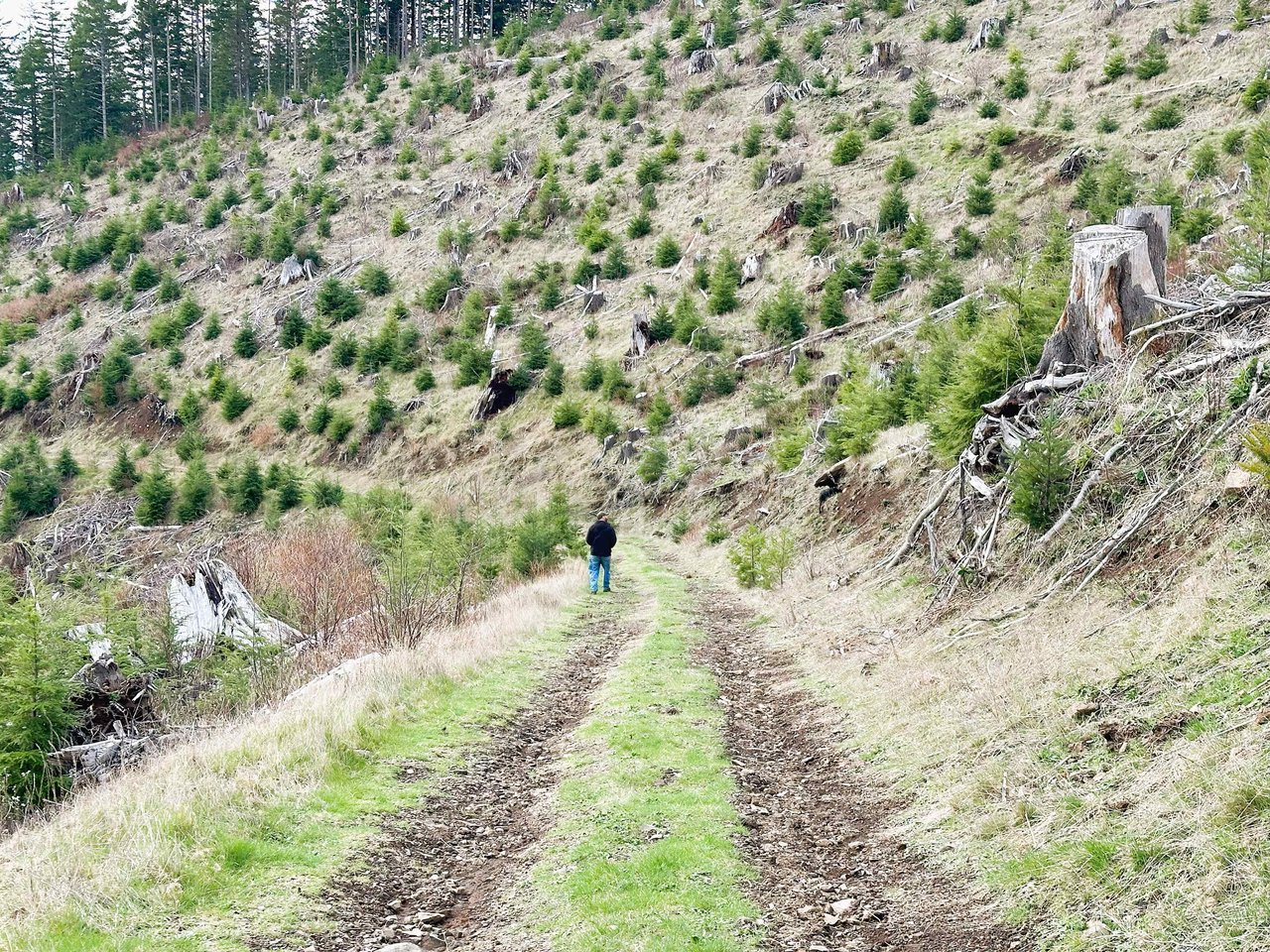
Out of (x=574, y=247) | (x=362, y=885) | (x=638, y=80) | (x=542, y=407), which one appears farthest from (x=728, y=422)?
(x=638, y=80)

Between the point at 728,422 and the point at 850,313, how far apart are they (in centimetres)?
582

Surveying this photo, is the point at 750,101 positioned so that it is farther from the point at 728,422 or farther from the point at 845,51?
the point at 728,422

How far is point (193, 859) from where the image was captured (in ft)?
20.0

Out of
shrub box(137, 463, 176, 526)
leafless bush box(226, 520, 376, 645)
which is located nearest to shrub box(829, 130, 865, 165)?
leafless bush box(226, 520, 376, 645)

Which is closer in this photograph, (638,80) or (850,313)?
(850,313)

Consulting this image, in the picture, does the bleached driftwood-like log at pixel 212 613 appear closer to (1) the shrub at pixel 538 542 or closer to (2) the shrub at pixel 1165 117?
(1) the shrub at pixel 538 542

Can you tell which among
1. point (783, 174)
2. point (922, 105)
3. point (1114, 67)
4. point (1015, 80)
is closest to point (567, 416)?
point (783, 174)

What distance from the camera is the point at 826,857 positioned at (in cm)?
635

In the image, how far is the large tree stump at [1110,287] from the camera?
37.6 feet

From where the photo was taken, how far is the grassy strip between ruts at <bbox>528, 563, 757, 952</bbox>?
530 cm

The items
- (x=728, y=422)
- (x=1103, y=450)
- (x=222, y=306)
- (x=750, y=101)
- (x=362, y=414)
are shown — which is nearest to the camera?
(x=1103, y=450)

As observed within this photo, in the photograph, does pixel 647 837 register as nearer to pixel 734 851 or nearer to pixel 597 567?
pixel 734 851

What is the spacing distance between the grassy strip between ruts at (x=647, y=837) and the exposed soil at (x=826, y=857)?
0.22m

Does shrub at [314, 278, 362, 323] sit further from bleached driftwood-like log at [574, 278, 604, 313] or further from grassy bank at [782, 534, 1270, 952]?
grassy bank at [782, 534, 1270, 952]
